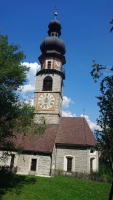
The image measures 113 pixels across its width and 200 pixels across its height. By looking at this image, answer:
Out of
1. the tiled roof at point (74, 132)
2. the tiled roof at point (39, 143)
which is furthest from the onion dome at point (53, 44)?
the tiled roof at point (39, 143)

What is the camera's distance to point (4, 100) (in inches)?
502

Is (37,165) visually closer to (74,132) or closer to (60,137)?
(60,137)

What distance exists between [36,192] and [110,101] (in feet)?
31.0

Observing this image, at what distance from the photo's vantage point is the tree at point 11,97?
12.8 m

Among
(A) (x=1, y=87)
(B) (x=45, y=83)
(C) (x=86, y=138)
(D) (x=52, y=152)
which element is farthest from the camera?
(B) (x=45, y=83)

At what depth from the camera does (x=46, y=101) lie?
2766cm

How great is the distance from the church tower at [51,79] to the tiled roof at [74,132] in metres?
1.62

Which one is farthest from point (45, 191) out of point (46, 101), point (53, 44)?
point (53, 44)

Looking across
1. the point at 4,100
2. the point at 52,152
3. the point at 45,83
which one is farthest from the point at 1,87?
the point at 45,83

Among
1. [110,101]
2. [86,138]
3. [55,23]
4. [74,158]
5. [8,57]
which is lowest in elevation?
[74,158]

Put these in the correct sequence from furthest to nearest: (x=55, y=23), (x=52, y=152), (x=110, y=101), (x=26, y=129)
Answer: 1. (x=55, y=23)
2. (x=52, y=152)
3. (x=26, y=129)
4. (x=110, y=101)

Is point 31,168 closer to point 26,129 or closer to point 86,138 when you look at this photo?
point 86,138

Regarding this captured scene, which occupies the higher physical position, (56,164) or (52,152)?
(52,152)

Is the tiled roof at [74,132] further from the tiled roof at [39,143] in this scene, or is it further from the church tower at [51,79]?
the church tower at [51,79]
